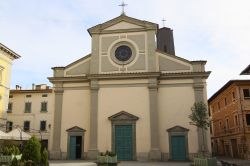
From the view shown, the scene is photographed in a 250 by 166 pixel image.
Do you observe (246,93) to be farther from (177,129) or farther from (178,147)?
(178,147)

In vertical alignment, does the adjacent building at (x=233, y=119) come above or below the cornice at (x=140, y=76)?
below

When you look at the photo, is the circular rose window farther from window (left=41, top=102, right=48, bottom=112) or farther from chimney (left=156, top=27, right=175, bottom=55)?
window (left=41, top=102, right=48, bottom=112)

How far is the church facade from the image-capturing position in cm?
2552

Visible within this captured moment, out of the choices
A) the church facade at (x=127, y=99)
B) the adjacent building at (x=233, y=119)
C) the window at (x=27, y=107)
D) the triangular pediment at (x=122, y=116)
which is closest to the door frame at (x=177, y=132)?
the church facade at (x=127, y=99)

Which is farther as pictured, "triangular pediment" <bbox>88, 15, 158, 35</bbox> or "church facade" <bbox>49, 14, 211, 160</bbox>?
"triangular pediment" <bbox>88, 15, 158, 35</bbox>

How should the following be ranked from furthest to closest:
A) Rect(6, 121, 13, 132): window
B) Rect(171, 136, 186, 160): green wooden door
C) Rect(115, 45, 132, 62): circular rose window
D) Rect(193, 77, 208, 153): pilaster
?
Rect(6, 121, 13, 132): window → Rect(115, 45, 132, 62): circular rose window → Rect(171, 136, 186, 160): green wooden door → Rect(193, 77, 208, 153): pilaster

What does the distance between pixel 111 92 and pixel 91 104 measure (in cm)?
218

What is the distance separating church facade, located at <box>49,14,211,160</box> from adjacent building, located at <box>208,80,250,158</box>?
656 cm

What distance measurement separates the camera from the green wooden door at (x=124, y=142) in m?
25.8

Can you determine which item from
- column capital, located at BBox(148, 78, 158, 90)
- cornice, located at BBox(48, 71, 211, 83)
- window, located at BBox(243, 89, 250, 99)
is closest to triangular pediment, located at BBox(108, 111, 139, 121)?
column capital, located at BBox(148, 78, 158, 90)

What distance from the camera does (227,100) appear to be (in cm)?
3466

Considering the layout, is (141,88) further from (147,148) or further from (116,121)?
(147,148)

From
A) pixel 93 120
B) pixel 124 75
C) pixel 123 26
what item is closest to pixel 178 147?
pixel 93 120

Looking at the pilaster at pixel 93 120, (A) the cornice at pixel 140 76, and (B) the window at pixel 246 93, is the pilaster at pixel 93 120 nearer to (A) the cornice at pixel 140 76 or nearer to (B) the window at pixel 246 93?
(A) the cornice at pixel 140 76
